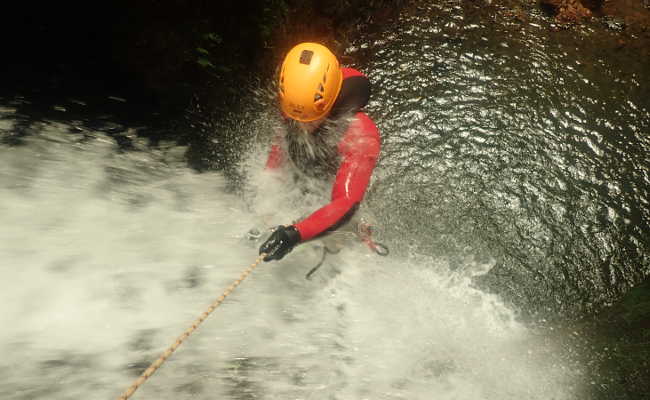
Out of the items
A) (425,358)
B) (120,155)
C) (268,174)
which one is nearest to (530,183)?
(425,358)

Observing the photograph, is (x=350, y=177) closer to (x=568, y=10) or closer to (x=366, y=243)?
(x=366, y=243)

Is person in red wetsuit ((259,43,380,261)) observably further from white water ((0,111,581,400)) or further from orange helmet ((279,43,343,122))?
white water ((0,111,581,400))

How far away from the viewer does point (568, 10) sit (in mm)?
6188

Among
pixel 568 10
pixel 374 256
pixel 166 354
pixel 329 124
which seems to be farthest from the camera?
pixel 568 10

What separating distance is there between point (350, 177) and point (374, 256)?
1.38 metres

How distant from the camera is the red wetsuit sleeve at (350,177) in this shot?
2908mm

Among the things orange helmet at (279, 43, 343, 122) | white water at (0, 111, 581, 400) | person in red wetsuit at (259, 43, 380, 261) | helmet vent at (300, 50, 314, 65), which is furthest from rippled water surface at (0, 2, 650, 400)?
helmet vent at (300, 50, 314, 65)

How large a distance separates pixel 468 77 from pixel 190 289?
189 inches

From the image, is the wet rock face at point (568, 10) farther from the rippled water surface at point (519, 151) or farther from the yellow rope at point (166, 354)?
the yellow rope at point (166, 354)

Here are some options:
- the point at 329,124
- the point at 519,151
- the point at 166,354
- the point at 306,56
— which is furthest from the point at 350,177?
the point at 519,151

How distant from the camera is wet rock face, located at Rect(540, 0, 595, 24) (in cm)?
611

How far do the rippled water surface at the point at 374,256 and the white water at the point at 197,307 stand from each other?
16 mm

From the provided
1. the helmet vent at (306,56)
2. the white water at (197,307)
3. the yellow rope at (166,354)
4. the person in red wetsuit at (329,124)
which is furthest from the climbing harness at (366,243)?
the helmet vent at (306,56)

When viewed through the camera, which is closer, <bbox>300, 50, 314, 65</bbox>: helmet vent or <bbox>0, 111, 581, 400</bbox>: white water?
<bbox>0, 111, 581, 400</bbox>: white water
